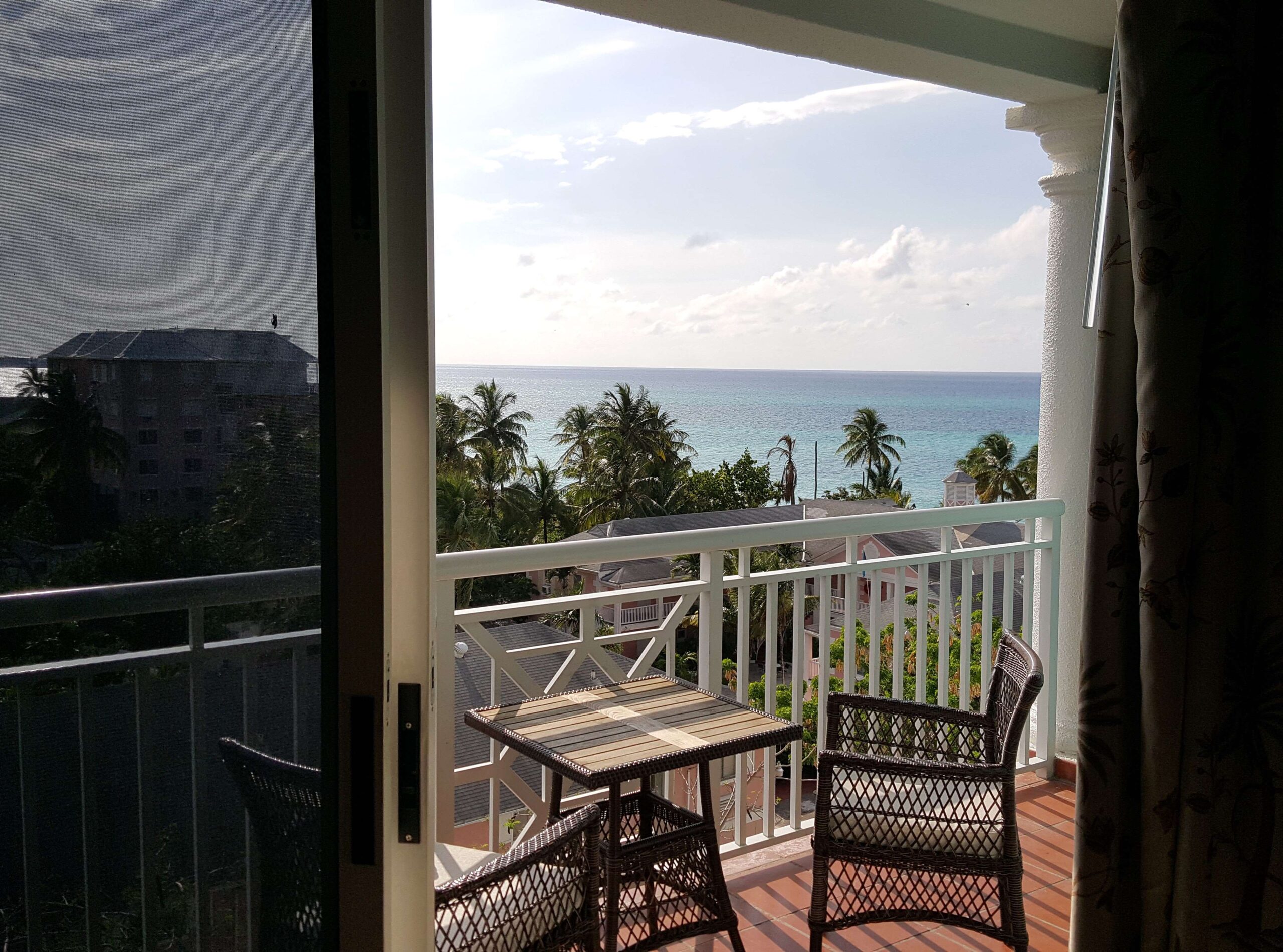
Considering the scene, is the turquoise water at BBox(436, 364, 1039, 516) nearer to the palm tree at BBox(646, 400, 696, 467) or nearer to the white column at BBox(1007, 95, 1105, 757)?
the palm tree at BBox(646, 400, 696, 467)

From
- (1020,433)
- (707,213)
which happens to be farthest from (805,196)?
(1020,433)

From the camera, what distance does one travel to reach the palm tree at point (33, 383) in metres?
0.82

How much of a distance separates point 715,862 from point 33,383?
2139mm

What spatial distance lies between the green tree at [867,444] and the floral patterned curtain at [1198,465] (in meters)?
42.4

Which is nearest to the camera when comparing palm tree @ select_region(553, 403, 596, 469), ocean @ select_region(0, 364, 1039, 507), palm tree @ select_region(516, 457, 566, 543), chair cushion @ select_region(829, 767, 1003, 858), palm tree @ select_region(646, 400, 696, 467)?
chair cushion @ select_region(829, 767, 1003, 858)

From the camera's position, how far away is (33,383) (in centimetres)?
83

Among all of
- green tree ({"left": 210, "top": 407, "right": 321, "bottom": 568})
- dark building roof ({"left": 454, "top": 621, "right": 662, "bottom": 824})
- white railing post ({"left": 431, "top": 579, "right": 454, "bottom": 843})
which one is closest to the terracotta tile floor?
white railing post ({"left": 431, "top": 579, "right": 454, "bottom": 843})

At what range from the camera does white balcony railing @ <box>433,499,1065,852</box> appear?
271 cm

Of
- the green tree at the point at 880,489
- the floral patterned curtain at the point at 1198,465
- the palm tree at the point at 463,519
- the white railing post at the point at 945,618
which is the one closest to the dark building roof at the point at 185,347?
the floral patterned curtain at the point at 1198,465

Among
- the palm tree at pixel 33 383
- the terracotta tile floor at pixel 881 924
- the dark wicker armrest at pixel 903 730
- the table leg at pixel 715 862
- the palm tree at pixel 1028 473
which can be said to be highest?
the palm tree at pixel 33 383

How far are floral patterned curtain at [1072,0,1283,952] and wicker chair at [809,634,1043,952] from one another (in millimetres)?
1115

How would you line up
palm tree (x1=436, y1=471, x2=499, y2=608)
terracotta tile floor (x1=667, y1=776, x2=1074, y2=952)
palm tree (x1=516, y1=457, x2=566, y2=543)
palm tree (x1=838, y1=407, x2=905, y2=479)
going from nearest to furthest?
1. terracotta tile floor (x1=667, y1=776, x2=1074, y2=952)
2. palm tree (x1=436, y1=471, x2=499, y2=608)
3. palm tree (x1=516, y1=457, x2=566, y2=543)
4. palm tree (x1=838, y1=407, x2=905, y2=479)

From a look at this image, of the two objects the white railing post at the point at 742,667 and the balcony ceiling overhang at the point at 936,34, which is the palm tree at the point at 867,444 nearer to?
the balcony ceiling overhang at the point at 936,34

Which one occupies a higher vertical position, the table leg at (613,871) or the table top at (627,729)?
the table top at (627,729)
